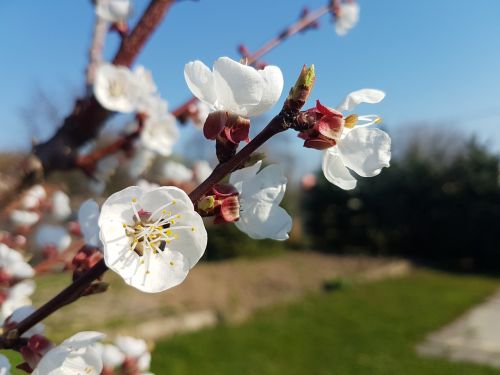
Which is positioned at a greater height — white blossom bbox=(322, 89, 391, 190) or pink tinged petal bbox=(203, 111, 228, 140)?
white blossom bbox=(322, 89, 391, 190)

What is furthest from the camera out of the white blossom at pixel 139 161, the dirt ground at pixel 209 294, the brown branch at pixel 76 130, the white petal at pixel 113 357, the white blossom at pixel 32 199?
the dirt ground at pixel 209 294

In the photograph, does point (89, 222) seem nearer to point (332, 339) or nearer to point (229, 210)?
point (229, 210)

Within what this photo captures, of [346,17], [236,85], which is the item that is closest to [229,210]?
[236,85]

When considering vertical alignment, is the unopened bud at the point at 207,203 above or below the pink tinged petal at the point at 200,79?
below

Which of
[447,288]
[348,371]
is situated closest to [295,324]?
[348,371]

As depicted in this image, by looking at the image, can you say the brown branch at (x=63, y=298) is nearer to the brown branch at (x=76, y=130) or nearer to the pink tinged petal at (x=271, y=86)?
the pink tinged petal at (x=271, y=86)

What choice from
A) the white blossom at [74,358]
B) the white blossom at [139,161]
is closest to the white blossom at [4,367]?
the white blossom at [74,358]

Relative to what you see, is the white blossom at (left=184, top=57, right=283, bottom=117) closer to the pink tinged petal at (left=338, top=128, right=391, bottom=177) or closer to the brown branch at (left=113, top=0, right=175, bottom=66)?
the pink tinged petal at (left=338, top=128, right=391, bottom=177)

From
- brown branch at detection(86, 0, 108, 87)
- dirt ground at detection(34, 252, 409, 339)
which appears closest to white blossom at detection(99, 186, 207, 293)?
brown branch at detection(86, 0, 108, 87)
